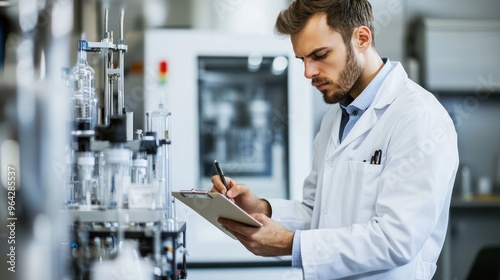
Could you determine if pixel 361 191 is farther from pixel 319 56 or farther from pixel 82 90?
pixel 82 90

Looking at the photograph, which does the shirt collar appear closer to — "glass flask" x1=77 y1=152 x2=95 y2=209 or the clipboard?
the clipboard

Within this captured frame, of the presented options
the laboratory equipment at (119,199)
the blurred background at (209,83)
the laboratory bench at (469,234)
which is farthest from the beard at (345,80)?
the laboratory bench at (469,234)

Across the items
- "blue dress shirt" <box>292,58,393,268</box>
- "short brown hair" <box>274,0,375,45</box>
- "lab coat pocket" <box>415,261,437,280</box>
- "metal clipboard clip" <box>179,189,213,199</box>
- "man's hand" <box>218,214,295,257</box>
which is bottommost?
"lab coat pocket" <box>415,261,437,280</box>

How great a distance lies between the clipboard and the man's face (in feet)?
1.47

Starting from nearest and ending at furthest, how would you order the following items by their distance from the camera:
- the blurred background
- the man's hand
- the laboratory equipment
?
the laboratory equipment, the man's hand, the blurred background

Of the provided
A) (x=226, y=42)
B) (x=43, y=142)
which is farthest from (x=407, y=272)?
(x=43, y=142)

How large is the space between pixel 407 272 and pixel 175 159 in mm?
1380

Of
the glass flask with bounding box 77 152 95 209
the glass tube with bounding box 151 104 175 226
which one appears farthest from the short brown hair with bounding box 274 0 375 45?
the glass flask with bounding box 77 152 95 209

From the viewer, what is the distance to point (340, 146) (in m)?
1.64

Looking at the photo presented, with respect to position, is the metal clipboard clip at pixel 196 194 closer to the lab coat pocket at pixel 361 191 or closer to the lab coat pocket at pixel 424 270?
the lab coat pocket at pixel 361 191

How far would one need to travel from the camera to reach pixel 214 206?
1452 mm

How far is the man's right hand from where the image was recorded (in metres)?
1.68

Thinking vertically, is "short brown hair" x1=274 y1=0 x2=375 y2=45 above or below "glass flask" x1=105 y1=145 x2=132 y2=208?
above

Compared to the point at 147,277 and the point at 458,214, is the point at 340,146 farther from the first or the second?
the point at 458,214
